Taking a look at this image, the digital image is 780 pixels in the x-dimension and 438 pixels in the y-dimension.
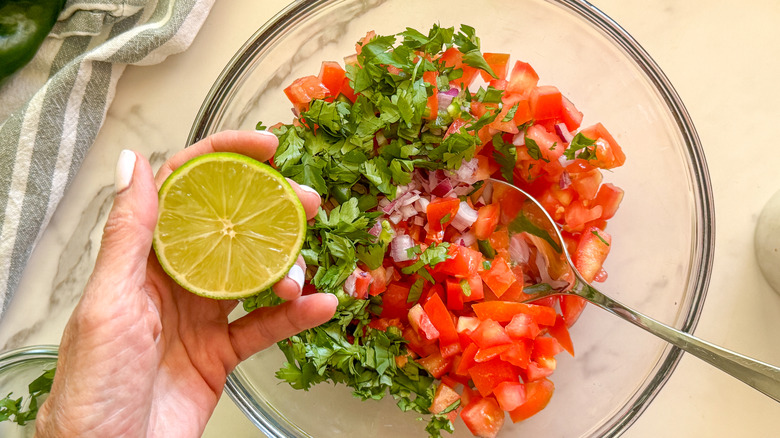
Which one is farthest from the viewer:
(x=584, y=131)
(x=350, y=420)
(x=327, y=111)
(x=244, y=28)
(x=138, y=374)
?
(x=244, y=28)

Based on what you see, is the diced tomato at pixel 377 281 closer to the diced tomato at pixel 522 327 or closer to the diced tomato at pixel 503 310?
the diced tomato at pixel 503 310

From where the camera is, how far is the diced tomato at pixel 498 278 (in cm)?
188

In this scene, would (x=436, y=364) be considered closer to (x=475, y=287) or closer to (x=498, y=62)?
(x=475, y=287)

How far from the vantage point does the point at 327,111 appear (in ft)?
6.00

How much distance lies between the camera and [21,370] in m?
2.13

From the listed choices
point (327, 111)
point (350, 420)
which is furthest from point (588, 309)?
A: point (327, 111)

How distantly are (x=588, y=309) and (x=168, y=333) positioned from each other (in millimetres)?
1343

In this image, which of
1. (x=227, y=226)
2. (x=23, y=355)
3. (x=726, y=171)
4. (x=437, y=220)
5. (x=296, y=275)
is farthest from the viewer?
(x=726, y=171)

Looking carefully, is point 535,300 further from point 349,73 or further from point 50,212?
point 50,212

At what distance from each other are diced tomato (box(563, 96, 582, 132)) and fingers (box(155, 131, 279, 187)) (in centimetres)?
91

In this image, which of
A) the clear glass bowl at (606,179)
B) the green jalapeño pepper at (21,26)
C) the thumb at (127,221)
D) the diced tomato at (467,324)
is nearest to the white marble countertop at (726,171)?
the clear glass bowl at (606,179)

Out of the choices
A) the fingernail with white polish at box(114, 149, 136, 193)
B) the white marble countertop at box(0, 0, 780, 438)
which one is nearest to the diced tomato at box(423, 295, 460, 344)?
the white marble countertop at box(0, 0, 780, 438)

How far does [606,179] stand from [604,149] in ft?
A: 0.90

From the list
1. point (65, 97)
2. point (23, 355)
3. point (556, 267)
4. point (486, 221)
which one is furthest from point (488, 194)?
point (23, 355)
